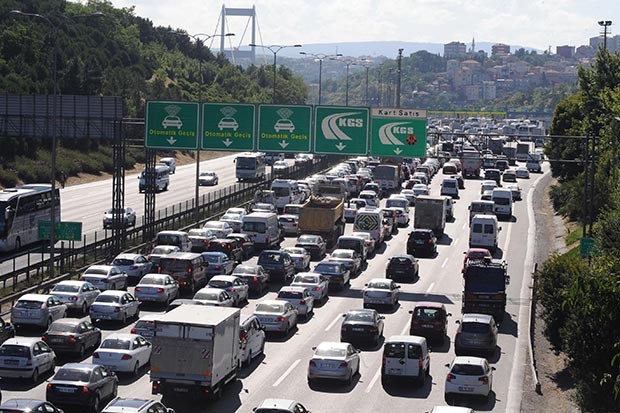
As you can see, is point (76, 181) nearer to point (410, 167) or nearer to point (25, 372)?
point (410, 167)

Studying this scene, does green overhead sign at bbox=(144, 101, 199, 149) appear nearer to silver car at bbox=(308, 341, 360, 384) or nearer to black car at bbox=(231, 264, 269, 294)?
black car at bbox=(231, 264, 269, 294)

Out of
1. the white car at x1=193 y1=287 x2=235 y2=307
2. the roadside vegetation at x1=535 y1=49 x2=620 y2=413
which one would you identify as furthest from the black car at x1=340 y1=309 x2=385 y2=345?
the roadside vegetation at x1=535 y1=49 x2=620 y2=413

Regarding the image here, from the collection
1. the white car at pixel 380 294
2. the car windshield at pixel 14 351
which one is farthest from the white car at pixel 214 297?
the car windshield at pixel 14 351

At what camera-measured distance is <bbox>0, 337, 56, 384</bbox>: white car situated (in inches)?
1293

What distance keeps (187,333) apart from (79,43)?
401 ft

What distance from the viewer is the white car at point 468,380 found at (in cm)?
3259

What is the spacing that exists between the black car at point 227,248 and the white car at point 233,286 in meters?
8.59

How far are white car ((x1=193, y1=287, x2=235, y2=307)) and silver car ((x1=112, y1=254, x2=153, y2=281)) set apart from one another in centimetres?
824

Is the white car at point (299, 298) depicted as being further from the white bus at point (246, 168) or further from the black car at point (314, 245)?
the white bus at point (246, 168)

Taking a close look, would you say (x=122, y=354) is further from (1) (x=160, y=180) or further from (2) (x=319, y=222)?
(1) (x=160, y=180)

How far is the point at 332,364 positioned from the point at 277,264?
1866cm

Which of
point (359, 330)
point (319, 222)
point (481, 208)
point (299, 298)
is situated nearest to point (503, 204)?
point (481, 208)

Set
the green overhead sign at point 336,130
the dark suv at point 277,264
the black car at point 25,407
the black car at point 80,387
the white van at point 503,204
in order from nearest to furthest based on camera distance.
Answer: the black car at point 25,407 < the black car at point 80,387 < the dark suv at point 277,264 < the green overhead sign at point 336,130 < the white van at point 503,204

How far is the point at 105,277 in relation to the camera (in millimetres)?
47312
